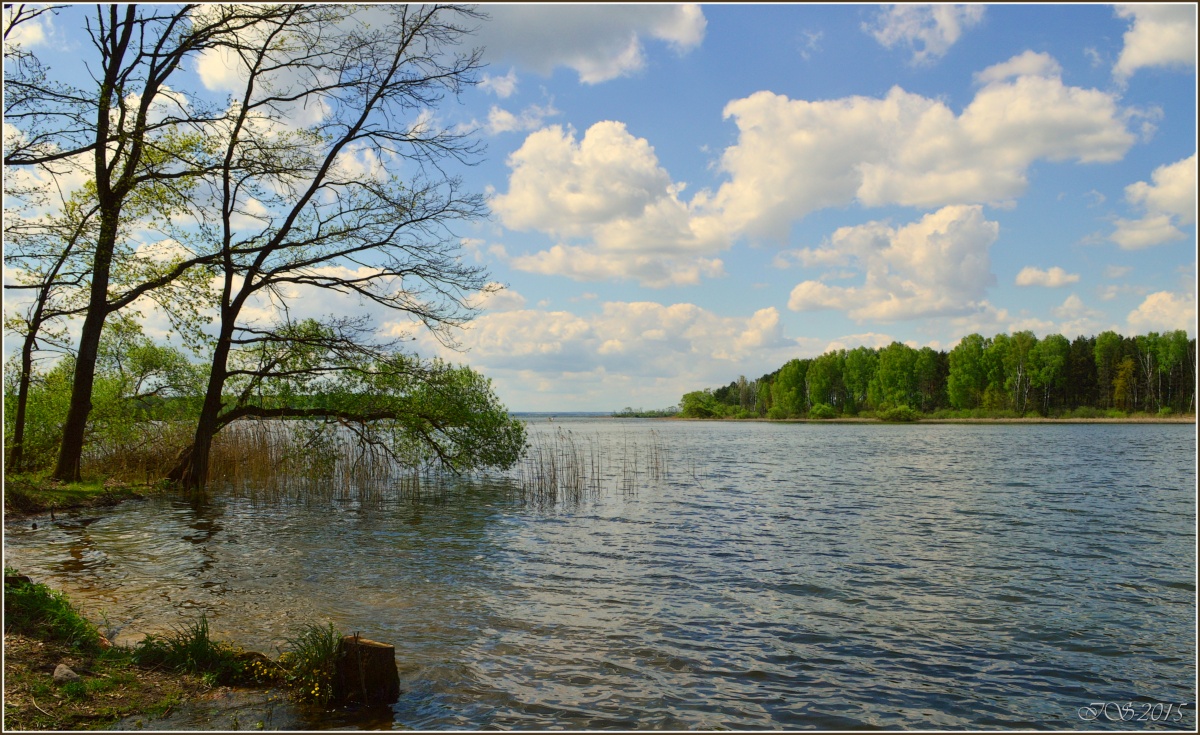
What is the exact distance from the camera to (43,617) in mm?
7648

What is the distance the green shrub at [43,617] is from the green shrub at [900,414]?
358ft

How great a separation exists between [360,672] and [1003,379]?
113 metres

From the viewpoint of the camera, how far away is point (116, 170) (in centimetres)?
1919

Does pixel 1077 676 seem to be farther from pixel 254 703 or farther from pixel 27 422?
pixel 27 422

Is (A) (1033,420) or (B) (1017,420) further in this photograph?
(B) (1017,420)

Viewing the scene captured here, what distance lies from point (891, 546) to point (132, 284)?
20.3 meters

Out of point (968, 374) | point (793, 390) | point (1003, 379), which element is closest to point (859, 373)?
point (793, 390)

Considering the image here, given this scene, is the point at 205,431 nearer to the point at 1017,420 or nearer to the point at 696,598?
the point at 696,598

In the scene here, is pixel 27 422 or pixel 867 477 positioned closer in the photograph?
pixel 27 422

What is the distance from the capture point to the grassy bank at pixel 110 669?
→ 5.84 metres

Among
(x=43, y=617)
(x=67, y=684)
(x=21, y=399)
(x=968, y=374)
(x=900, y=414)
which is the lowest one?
(x=900, y=414)

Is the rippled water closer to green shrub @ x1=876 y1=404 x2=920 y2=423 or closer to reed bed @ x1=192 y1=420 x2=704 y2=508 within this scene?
reed bed @ x1=192 y1=420 x2=704 y2=508

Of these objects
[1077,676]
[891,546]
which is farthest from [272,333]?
[1077,676]

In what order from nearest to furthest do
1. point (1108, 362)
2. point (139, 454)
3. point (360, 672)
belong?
point (360, 672)
point (139, 454)
point (1108, 362)
